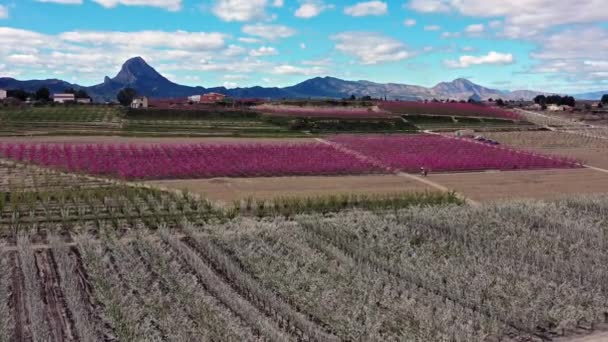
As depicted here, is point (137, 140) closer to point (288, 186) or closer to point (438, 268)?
point (288, 186)

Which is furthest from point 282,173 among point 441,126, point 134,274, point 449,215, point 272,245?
point 441,126

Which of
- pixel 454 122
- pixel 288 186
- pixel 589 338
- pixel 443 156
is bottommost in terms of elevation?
pixel 589 338

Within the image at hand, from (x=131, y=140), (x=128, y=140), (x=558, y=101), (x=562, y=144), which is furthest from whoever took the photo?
(x=558, y=101)

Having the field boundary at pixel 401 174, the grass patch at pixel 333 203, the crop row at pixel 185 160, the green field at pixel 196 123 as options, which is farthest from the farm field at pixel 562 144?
the grass patch at pixel 333 203

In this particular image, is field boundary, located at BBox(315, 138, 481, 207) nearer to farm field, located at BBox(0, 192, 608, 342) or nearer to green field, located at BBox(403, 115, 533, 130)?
farm field, located at BBox(0, 192, 608, 342)

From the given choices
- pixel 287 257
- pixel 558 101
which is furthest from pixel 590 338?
pixel 558 101

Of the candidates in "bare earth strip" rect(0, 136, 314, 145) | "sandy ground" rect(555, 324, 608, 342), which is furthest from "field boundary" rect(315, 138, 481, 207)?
"sandy ground" rect(555, 324, 608, 342)
